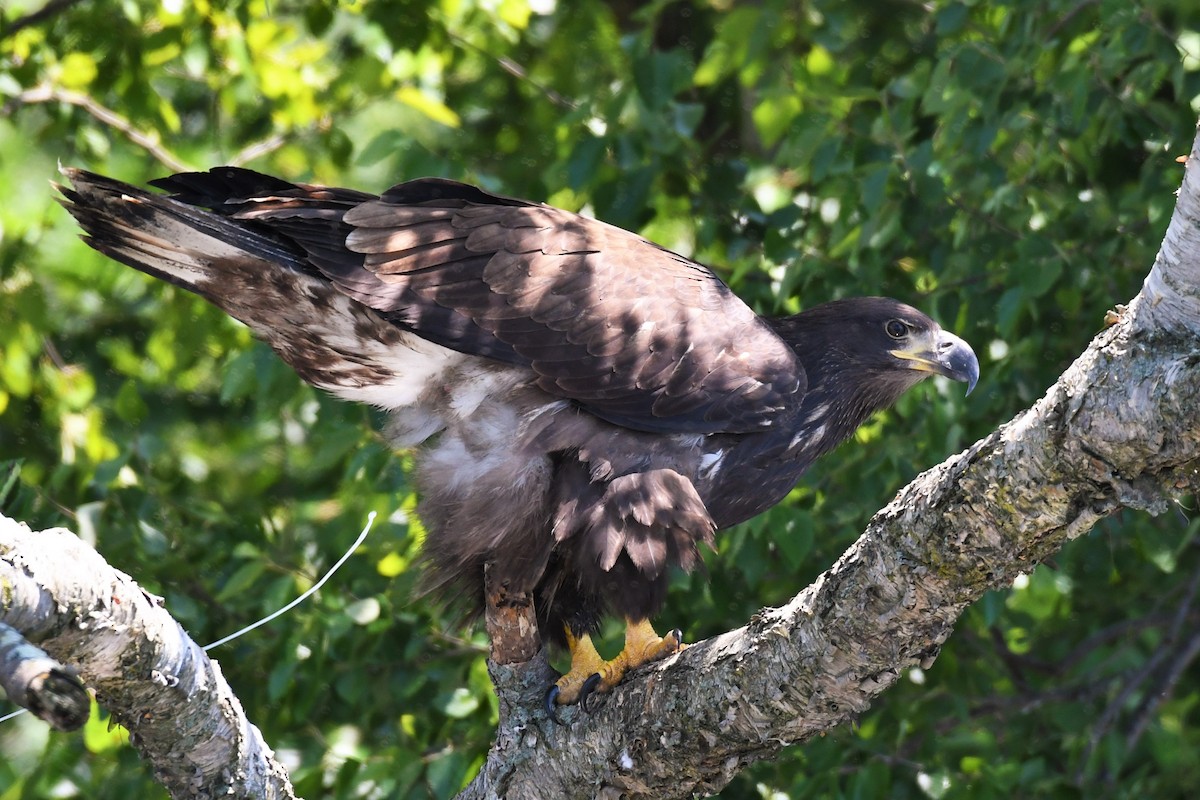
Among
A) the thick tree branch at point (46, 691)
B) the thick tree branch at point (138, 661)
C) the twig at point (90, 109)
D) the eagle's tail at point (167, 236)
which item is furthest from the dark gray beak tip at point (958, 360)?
the twig at point (90, 109)

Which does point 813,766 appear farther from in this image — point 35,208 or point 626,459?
point 35,208

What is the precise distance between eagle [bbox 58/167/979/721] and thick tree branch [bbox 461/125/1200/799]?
36 cm

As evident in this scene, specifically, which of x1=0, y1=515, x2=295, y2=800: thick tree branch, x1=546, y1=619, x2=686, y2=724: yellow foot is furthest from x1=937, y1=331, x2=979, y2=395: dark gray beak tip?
Result: x1=0, y1=515, x2=295, y2=800: thick tree branch

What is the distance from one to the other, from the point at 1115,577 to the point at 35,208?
16.0 feet

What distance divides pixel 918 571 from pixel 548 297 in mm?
1804

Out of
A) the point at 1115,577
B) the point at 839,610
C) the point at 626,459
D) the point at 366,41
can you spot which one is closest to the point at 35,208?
the point at 366,41

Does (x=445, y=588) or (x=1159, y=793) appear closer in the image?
(x=445, y=588)

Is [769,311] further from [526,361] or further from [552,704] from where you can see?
[552,704]

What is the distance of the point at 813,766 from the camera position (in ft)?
15.7

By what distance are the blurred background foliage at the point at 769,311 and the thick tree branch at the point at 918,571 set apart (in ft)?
3.65

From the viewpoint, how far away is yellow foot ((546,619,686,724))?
3967mm

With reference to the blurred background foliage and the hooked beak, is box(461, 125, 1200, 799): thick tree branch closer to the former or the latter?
the blurred background foliage

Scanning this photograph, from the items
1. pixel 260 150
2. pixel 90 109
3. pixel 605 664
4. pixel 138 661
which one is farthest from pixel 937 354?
pixel 90 109

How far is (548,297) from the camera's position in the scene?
4336 millimetres
